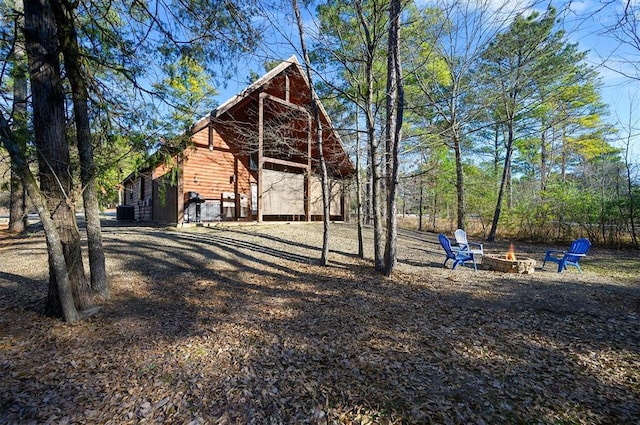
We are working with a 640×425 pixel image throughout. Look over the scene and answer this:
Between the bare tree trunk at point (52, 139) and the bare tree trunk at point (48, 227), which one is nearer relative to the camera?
the bare tree trunk at point (48, 227)

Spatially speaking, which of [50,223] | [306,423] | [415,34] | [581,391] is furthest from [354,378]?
[415,34]

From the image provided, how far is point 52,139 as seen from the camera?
3377 mm

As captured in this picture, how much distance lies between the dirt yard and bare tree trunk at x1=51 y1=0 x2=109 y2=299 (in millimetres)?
590

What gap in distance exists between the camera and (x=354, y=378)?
258cm

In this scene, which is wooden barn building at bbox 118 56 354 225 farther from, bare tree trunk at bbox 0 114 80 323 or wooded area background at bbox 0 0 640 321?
bare tree trunk at bbox 0 114 80 323

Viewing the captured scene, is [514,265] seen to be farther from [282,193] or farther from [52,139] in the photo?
[282,193]

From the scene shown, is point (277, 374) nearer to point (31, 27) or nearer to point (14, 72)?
point (31, 27)

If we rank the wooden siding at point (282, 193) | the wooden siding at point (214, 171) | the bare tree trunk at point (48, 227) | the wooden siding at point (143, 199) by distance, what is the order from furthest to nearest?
the wooden siding at point (143, 199) < the wooden siding at point (282, 193) < the wooden siding at point (214, 171) < the bare tree trunk at point (48, 227)

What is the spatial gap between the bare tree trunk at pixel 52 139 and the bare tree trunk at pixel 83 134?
0.24 m

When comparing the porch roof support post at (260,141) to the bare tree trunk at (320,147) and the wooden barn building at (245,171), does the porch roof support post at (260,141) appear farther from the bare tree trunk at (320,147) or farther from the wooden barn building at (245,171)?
the bare tree trunk at (320,147)

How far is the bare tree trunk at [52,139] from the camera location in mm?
3281

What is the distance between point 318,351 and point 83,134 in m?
4.25

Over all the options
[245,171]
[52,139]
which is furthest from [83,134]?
[245,171]

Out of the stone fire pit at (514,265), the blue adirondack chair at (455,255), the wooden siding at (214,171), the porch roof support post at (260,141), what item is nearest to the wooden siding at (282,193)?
the porch roof support post at (260,141)
